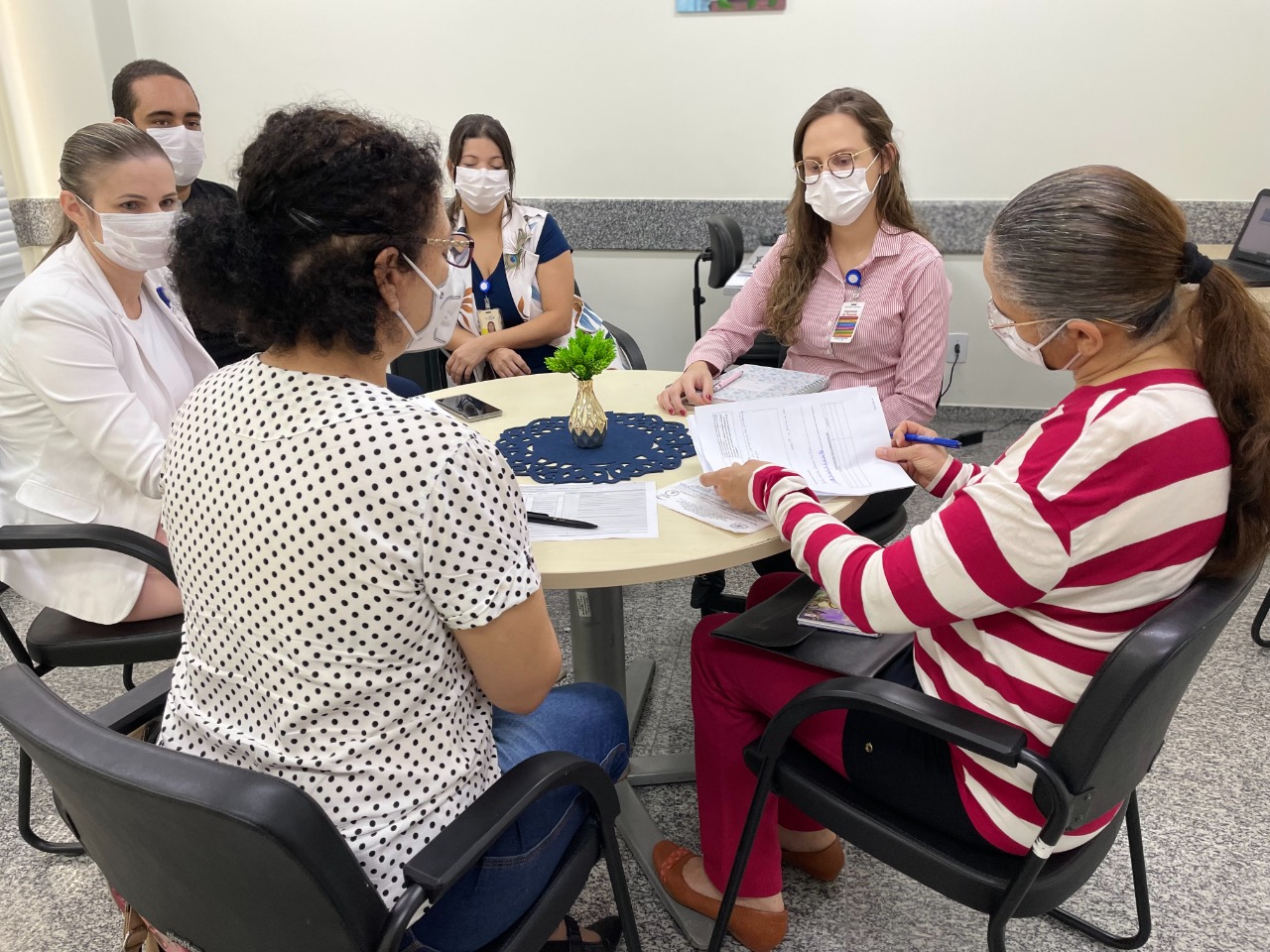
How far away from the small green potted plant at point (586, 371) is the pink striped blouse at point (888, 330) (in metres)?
0.50

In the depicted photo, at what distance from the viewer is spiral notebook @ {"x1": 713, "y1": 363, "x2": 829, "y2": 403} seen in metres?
1.91

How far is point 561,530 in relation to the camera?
4.39ft

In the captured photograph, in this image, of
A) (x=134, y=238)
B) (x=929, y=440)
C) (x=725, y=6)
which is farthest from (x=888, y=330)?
(x=725, y=6)

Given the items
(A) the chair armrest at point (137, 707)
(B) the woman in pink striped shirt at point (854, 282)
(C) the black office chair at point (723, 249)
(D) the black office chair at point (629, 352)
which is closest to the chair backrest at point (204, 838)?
(A) the chair armrest at point (137, 707)

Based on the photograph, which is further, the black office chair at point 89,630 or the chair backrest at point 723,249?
the chair backrest at point 723,249

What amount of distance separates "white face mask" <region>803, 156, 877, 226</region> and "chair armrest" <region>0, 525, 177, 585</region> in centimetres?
156

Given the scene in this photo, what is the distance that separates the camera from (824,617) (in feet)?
4.49

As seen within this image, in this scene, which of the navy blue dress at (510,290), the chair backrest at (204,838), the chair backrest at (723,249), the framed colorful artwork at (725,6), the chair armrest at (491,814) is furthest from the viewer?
the framed colorful artwork at (725,6)

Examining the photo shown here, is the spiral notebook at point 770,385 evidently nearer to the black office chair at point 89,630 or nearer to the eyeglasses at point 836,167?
the eyeglasses at point 836,167

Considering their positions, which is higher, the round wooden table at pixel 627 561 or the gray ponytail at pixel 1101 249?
the gray ponytail at pixel 1101 249

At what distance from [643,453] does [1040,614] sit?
78 cm

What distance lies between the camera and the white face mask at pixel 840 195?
204 cm

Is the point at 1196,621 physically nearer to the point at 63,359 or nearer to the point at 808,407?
the point at 808,407

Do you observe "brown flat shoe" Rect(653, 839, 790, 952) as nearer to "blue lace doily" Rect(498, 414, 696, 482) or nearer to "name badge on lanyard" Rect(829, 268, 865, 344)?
"blue lace doily" Rect(498, 414, 696, 482)
